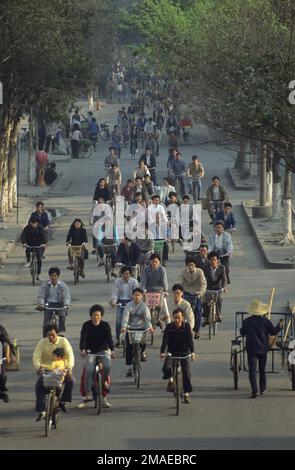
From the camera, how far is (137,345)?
20.9 meters

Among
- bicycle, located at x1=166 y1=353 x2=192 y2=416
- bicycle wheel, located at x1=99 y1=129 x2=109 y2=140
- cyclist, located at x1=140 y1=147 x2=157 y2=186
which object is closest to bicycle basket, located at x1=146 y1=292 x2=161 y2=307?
bicycle, located at x1=166 y1=353 x2=192 y2=416

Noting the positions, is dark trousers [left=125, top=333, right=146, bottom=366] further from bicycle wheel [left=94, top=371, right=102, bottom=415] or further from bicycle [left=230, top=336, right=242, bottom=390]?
bicycle wheel [left=94, top=371, right=102, bottom=415]

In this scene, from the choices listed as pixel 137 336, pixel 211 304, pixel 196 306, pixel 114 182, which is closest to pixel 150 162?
pixel 114 182

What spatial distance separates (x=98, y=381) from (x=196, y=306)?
5273mm

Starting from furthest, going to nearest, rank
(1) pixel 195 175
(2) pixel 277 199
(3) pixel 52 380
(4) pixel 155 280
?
(1) pixel 195 175 → (2) pixel 277 199 → (4) pixel 155 280 → (3) pixel 52 380

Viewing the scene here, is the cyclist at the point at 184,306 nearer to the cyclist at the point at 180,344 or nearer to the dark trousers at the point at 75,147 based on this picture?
the cyclist at the point at 180,344

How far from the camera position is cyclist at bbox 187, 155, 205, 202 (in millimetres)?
42812

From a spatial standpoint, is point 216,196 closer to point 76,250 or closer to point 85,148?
point 76,250

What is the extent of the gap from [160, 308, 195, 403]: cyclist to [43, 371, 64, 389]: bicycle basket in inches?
65.0

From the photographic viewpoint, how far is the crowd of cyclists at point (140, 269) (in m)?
19.4

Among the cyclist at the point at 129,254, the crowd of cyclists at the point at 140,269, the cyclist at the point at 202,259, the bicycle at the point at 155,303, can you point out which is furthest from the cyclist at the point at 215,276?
the cyclist at the point at 129,254

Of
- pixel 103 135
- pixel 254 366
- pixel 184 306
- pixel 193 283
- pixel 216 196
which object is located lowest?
pixel 103 135

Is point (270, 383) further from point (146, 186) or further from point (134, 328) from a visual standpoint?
point (146, 186)

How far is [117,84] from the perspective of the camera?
91.6m
